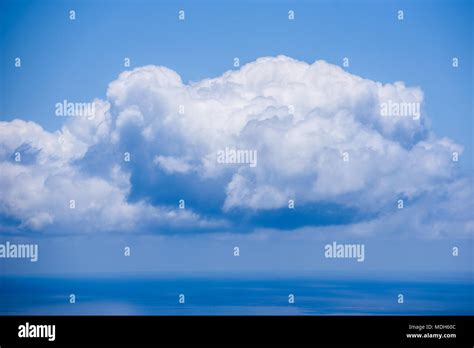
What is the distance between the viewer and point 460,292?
35.8 ft
